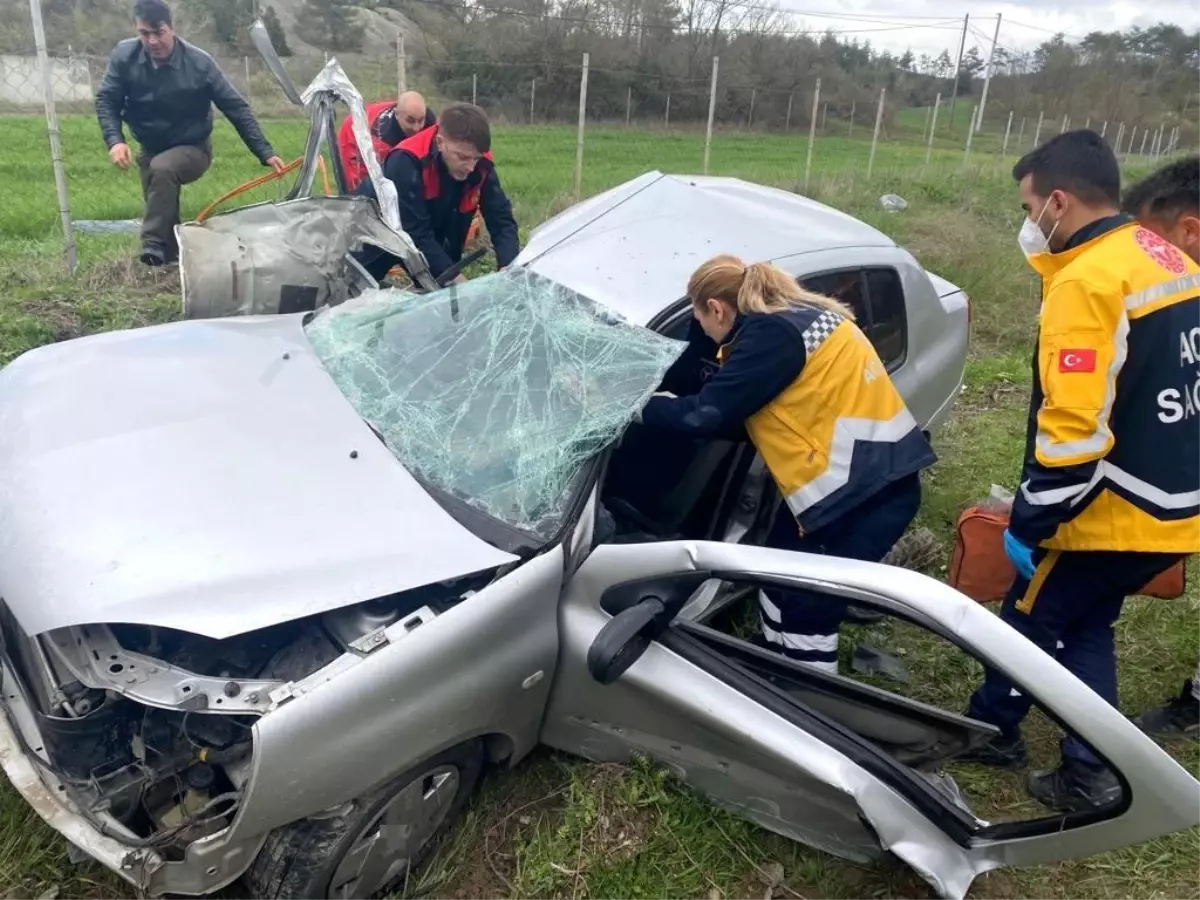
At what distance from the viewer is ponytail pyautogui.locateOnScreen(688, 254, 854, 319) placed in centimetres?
262

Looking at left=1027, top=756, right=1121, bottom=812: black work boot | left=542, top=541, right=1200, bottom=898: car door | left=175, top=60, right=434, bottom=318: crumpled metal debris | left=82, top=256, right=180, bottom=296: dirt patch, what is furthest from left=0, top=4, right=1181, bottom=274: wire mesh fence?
left=1027, top=756, right=1121, bottom=812: black work boot

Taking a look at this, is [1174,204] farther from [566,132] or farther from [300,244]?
[566,132]

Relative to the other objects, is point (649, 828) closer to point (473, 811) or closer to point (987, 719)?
point (473, 811)

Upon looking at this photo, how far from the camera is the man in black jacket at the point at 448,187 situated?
441 cm

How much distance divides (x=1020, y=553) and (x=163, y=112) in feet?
17.5

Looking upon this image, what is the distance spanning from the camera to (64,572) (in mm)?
1985

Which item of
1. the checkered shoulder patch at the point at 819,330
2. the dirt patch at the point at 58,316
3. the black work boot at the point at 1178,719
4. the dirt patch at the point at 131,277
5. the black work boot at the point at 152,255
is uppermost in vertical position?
the checkered shoulder patch at the point at 819,330

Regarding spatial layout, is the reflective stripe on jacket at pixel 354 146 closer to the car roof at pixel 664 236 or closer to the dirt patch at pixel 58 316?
the dirt patch at pixel 58 316

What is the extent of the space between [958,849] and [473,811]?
3.97 ft

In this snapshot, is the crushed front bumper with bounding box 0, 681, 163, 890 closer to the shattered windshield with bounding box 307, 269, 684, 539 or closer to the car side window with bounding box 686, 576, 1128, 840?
the shattered windshield with bounding box 307, 269, 684, 539

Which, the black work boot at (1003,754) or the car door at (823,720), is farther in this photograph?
the black work boot at (1003,754)

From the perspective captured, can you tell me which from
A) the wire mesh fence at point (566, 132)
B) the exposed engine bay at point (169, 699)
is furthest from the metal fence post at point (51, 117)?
the exposed engine bay at point (169, 699)

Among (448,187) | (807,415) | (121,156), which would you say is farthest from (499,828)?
(121,156)

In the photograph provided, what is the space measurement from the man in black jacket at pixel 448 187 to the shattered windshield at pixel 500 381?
4.12 feet
